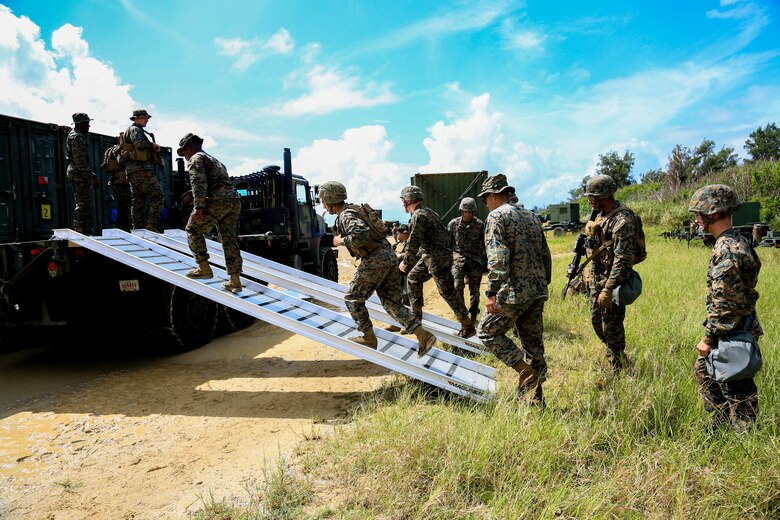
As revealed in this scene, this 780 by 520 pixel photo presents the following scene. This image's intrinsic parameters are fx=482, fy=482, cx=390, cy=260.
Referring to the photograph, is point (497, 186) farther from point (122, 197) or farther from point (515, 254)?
point (122, 197)

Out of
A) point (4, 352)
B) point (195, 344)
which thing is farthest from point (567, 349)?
point (4, 352)

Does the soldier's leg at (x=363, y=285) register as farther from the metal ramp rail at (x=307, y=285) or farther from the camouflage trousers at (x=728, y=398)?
the camouflage trousers at (x=728, y=398)

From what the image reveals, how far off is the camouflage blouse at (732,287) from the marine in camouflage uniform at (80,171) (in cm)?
677

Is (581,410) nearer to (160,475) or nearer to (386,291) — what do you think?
(386,291)

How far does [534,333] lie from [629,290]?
96 centimetres

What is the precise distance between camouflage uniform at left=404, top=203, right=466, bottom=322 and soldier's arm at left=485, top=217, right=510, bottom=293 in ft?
7.11

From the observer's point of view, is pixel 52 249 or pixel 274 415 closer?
pixel 274 415

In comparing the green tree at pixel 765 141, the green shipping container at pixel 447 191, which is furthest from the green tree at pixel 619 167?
the green shipping container at pixel 447 191

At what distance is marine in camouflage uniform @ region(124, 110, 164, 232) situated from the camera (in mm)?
6355

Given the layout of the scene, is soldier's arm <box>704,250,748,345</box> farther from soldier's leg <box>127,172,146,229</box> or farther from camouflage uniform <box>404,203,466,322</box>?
soldier's leg <box>127,172,146,229</box>

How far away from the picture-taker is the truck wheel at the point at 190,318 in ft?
19.3

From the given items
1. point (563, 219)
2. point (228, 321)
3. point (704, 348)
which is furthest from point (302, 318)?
point (563, 219)

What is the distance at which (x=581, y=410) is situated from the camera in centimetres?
336

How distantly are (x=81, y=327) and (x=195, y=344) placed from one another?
4.34 ft
